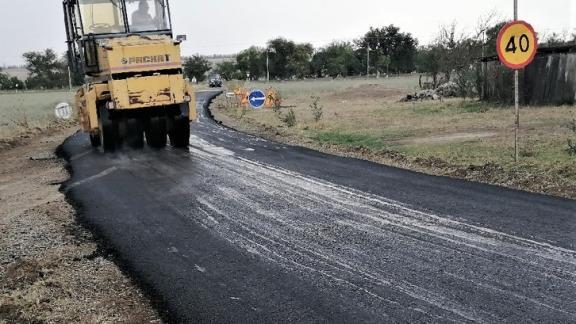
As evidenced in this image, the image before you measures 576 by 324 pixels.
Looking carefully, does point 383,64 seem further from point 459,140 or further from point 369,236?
point 369,236

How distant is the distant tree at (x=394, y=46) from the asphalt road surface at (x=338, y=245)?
11652 centimetres

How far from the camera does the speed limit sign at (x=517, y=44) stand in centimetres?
1045

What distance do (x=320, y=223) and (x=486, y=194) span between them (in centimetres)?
290

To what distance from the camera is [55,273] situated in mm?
5824

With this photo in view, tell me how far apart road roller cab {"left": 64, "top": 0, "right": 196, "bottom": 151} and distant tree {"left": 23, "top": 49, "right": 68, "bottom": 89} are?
118 metres

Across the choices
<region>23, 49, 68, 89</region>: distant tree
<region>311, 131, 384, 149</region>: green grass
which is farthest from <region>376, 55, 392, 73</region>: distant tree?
<region>311, 131, 384, 149</region>: green grass

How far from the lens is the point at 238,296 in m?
4.96

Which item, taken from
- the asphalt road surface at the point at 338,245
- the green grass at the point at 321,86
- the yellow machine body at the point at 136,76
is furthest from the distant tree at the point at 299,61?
the asphalt road surface at the point at 338,245

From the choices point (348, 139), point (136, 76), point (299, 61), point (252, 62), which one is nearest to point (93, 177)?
point (136, 76)

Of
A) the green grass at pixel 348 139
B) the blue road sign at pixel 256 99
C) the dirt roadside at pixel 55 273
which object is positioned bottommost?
the green grass at pixel 348 139

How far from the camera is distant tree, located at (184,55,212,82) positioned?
132 meters

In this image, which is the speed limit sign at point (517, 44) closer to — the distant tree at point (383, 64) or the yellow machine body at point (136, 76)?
the yellow machine body at point (136, 76)

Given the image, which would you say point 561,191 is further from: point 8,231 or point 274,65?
point 274,65

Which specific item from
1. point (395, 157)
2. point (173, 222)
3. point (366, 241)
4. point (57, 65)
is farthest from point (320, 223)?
point (57, 65)
